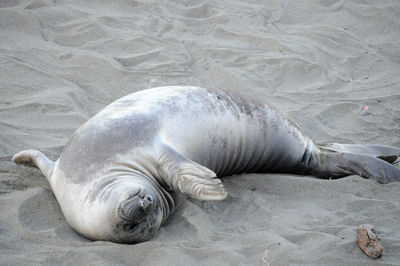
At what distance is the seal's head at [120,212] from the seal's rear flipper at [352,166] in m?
1.51

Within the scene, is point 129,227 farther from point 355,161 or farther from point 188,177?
point 355,161

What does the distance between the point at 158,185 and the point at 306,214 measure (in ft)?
2.86

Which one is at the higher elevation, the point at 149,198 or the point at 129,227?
the point at 149,198

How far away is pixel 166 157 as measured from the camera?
9.68 feet

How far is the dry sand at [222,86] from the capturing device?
2646mm

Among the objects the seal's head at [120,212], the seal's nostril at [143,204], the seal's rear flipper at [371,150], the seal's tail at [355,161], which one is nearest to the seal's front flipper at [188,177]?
the seal's head at [120,212]

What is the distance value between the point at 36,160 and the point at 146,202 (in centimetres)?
100

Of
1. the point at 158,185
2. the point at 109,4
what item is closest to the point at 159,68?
the point at 109,4

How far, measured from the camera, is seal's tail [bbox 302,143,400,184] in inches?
144

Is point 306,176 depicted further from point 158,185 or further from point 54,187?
point 54,187

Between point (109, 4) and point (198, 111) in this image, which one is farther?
point (109, 4)

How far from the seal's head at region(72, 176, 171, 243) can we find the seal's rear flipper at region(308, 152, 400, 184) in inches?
59.4

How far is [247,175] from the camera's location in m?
3.68

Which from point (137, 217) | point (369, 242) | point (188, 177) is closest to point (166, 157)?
point (188, 177)
